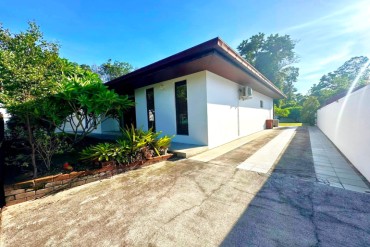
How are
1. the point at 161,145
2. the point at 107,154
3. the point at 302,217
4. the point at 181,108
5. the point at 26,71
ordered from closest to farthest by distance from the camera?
the point at 302,217
the point at 26,71
the point at 107,154
the point at 161,145
the point at 181,108

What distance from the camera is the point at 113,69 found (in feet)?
83.9

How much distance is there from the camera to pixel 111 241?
5.37 feet

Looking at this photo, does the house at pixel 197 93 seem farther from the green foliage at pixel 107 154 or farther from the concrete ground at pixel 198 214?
the concrete ground at pixel 198 214

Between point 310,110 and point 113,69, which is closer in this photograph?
point 310,110

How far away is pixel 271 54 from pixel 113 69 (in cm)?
2726

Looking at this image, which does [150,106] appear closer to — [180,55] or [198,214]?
[180,55]

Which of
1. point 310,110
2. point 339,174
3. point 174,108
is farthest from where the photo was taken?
point 310,110

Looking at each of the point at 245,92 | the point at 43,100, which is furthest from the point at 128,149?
the point at 245,92

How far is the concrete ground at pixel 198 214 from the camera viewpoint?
5.39ft

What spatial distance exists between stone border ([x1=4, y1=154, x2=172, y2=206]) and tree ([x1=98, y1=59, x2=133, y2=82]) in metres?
25.5

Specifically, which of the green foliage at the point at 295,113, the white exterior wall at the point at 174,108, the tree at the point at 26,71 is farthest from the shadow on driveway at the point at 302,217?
the green foliage at the point at 295,113

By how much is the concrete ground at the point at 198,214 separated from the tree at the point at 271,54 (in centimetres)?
2840

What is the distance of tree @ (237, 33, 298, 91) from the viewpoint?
87.9 ft

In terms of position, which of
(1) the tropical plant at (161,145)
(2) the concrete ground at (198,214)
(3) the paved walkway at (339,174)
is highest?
(1) the tropical plant at (161,145)
